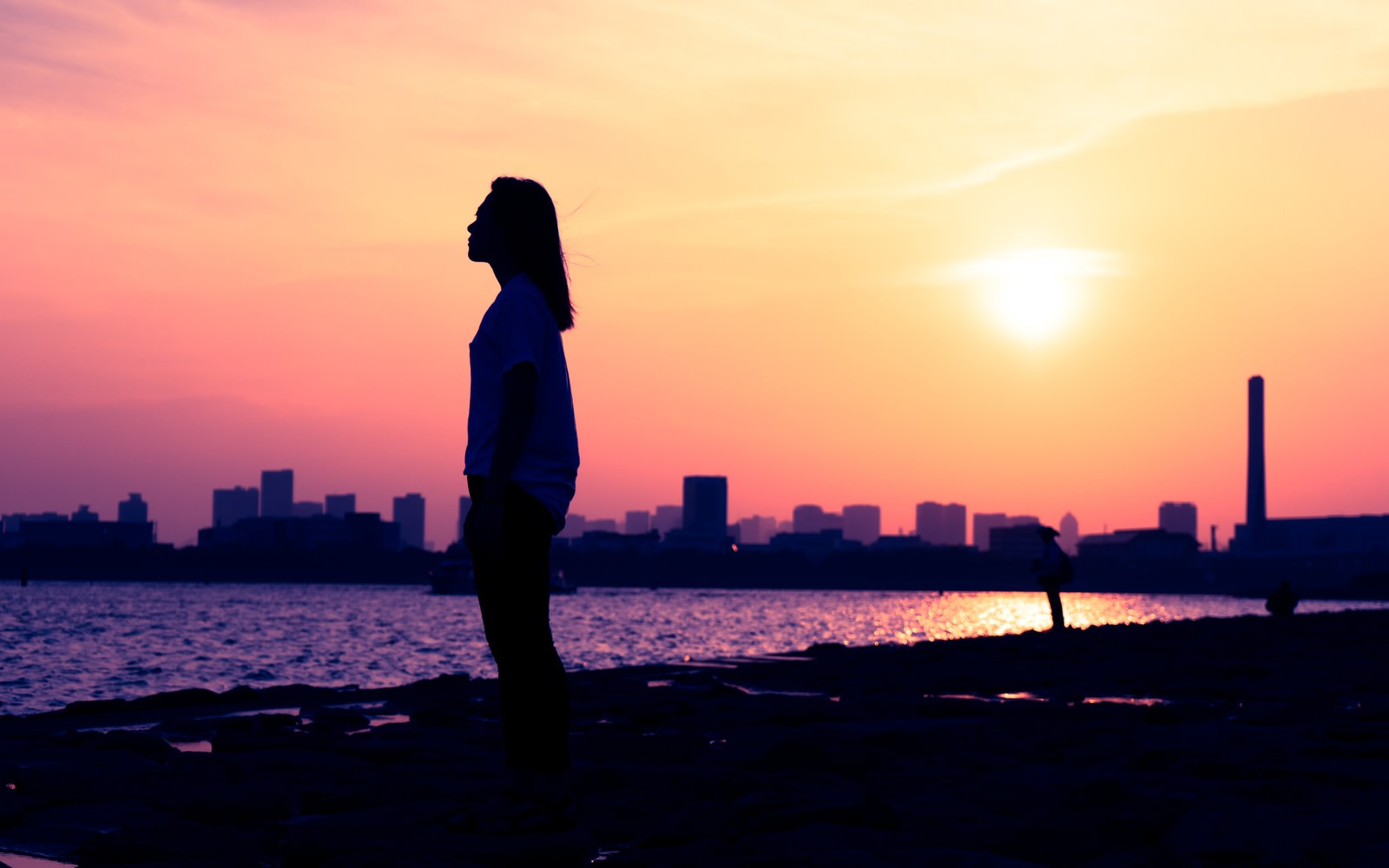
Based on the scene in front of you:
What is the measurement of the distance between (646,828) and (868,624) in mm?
73294

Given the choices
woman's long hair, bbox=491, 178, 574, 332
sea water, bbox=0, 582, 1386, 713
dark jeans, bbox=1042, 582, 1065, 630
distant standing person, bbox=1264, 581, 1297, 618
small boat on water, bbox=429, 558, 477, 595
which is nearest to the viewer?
woman's long hair, bbox=491, 178, 574, 332

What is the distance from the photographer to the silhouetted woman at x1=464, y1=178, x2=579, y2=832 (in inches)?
165

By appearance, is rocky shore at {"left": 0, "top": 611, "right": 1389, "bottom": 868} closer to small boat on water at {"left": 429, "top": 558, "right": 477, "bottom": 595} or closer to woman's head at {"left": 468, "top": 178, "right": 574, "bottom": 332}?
woman's head at {"left": 468, "top": 178, "right": 574, "bottom": 332}

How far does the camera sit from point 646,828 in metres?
4.30

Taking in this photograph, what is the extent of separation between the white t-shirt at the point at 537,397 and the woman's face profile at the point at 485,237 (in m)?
0.23

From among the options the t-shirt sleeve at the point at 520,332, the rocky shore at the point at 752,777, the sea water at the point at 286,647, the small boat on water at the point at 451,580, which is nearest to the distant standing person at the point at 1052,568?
the sea water at the point at 286,647

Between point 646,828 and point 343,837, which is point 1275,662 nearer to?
point 646,828

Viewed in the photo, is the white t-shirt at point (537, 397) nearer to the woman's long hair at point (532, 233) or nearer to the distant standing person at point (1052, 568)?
the woman's long hair at point (532, 233)

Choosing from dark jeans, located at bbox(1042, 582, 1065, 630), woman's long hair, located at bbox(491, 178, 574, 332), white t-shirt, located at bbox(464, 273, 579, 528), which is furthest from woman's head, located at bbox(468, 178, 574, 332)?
dark jeans, located at bbox(1042, 582, 1065, 630)

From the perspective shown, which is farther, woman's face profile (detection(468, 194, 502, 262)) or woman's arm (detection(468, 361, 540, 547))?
woman's face profile (detection(468, 194, 502, 262))

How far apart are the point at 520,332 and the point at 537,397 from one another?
8.6 inches

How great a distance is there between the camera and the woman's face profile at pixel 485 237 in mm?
4656

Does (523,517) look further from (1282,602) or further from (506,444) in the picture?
(1282,602)

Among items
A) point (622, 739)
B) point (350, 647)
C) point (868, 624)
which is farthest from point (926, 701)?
point (868, 624)
